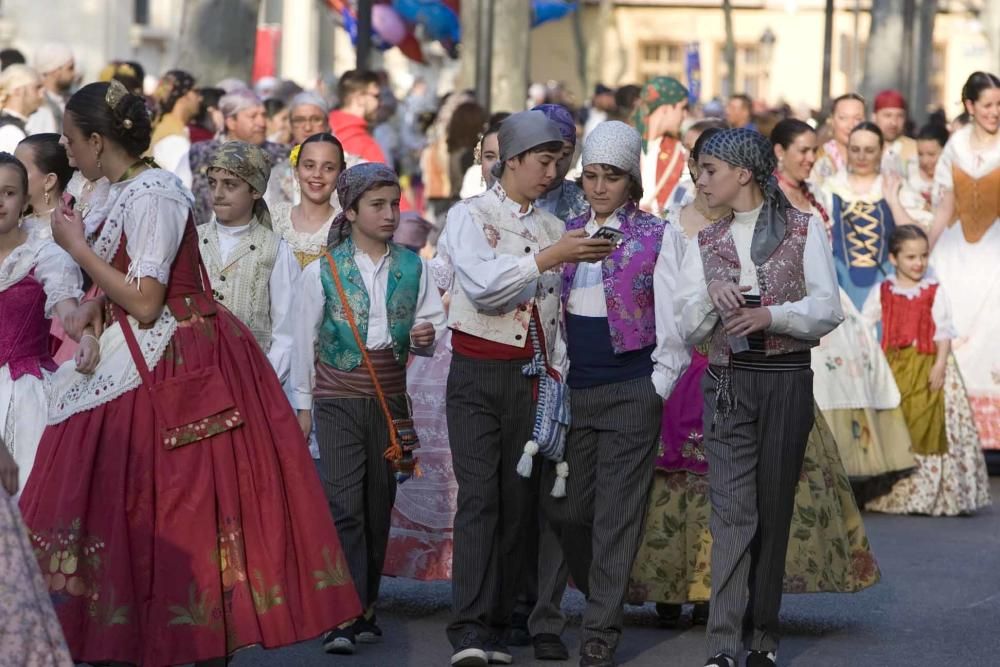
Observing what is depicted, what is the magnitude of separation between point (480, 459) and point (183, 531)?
1577mm

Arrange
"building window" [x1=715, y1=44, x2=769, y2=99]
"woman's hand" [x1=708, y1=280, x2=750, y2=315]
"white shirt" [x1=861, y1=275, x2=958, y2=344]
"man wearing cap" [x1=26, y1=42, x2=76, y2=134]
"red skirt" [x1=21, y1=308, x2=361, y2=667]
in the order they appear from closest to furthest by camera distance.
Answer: "red skirt" [x1=21, y1=308, x2=361, y2=667], "woman's hand" [x1=708, y1=280, x2=750, y2=315], "white shirt" [x1=861, y1=275, x2=958, y2=344], "man wearing cap" [x1=26, y1=42, x2=76, y2=134], "building window" [x1=715, y1=44, x2=769, y2=99]

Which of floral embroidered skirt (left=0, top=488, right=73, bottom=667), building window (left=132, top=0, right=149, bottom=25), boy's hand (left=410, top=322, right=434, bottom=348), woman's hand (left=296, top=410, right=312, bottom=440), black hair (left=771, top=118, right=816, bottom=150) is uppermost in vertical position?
building window (left=132, top=0, right=149, bottom=25)

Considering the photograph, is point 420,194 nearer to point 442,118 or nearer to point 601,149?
point 442,118

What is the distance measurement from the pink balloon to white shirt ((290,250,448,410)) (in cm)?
1935

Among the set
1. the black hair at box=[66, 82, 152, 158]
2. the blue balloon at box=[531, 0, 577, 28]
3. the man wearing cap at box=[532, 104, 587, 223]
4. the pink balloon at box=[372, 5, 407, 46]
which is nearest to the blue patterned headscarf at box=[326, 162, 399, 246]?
the man wearing cap at box=[532, 104, 587, 223]

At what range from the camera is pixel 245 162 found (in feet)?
25.2

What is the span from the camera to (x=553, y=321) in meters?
7.32

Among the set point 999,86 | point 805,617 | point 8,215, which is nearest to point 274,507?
point 8,215

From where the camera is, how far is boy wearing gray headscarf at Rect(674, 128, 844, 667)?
6.99m

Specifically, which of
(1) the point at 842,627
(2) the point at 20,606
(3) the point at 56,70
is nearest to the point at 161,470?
(2) the point at 20,606

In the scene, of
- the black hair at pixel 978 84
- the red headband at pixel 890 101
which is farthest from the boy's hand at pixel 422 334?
the red headband at pixel 890 101

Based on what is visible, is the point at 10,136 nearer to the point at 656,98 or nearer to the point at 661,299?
the point at 656,98

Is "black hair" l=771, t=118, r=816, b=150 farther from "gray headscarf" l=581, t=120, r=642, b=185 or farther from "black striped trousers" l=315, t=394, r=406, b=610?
"black striped trousers" l=315, t=394, r=406, b=610

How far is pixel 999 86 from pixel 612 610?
21.4 ft
